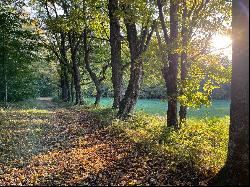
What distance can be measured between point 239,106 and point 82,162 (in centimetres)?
566

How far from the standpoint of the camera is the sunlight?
17.9m

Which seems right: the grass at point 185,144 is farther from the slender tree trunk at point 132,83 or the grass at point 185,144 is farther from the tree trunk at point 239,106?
the slender tree trunk at point 132,83

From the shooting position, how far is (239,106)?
7.81 meters

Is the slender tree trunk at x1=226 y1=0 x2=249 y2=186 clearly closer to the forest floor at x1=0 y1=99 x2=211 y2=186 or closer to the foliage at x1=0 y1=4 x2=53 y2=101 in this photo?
the forest floor at x1=0 y1=99 x2=211 y2=186

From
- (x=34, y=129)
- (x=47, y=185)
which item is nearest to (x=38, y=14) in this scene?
(x=34, y=129)

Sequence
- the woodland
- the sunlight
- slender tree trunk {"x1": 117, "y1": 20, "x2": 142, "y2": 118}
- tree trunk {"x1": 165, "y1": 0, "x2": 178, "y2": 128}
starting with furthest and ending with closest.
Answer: slender tree trunk {"x1": 117, "y1": 20, "x2": 142, "y2": 118}, the sunlight, tree trunk {"x1": 165, "y1": 0, "x2": 178, "y2": 128}, the woodland

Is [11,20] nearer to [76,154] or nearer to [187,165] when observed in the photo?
[76,154]

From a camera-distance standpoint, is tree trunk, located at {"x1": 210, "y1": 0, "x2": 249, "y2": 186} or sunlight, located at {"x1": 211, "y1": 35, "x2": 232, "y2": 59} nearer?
tree trunk, located at {"x1": 210, "y1": 0, "x2": 249, "y2": 186}

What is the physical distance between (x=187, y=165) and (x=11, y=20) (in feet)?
101

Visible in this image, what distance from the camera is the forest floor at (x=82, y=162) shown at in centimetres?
951

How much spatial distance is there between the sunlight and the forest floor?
674 cm

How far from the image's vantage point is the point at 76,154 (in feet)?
42.4

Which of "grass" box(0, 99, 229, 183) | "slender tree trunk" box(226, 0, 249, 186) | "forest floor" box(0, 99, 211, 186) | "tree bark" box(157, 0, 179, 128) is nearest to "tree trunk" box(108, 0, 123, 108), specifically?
"grass" box(0, 99, 229, 183)

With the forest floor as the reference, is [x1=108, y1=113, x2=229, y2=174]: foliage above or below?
above
